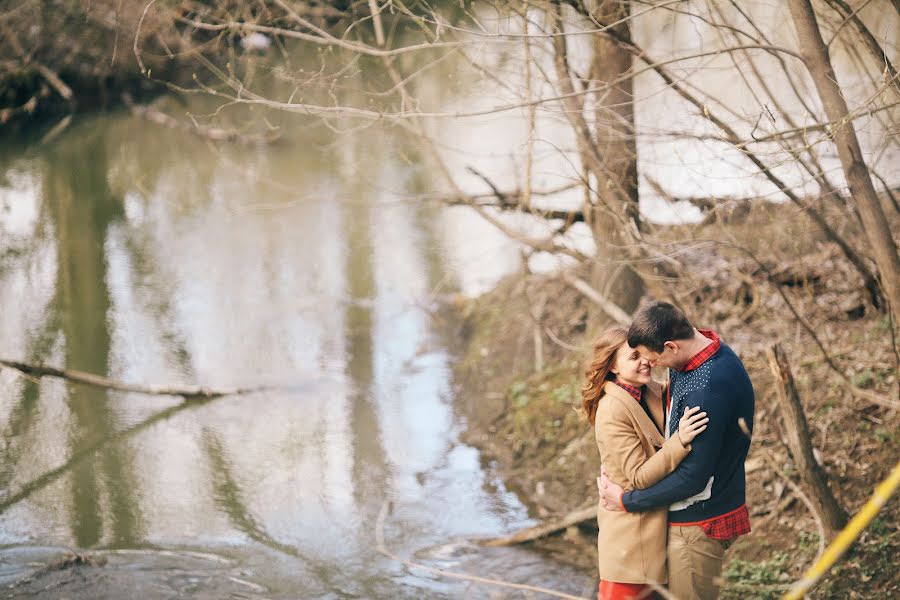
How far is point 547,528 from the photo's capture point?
642cm

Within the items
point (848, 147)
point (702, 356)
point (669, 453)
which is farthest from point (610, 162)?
point (669, 453)

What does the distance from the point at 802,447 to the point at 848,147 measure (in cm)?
Result: 159

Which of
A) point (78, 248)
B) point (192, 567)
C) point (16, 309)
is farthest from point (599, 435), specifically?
point (78, 248)

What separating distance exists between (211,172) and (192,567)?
38.2ft

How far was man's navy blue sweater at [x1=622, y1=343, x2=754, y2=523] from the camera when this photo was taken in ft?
11.0

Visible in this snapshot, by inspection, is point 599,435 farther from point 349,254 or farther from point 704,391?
point 349,254

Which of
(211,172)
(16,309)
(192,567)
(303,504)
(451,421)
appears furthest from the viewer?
(211,172)

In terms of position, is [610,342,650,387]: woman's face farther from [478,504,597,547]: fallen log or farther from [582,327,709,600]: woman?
[478,504,597,547]: fallen log

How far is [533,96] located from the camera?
6.87 m

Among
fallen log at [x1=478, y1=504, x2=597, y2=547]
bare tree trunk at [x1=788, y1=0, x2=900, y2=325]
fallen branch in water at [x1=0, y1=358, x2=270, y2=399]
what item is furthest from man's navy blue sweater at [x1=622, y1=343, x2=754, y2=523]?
fallen branch in water at [x1=0, y1=358, x2=270, y2=399]

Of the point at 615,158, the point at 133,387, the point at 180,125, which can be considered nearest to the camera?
the point at 615,158

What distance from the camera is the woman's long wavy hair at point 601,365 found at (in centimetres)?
365

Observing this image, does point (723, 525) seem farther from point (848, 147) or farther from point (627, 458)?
point (848, 147)

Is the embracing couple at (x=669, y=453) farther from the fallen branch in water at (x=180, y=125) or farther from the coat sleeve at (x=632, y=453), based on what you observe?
Result: the fallen branch in water at (x=180, y=125)
